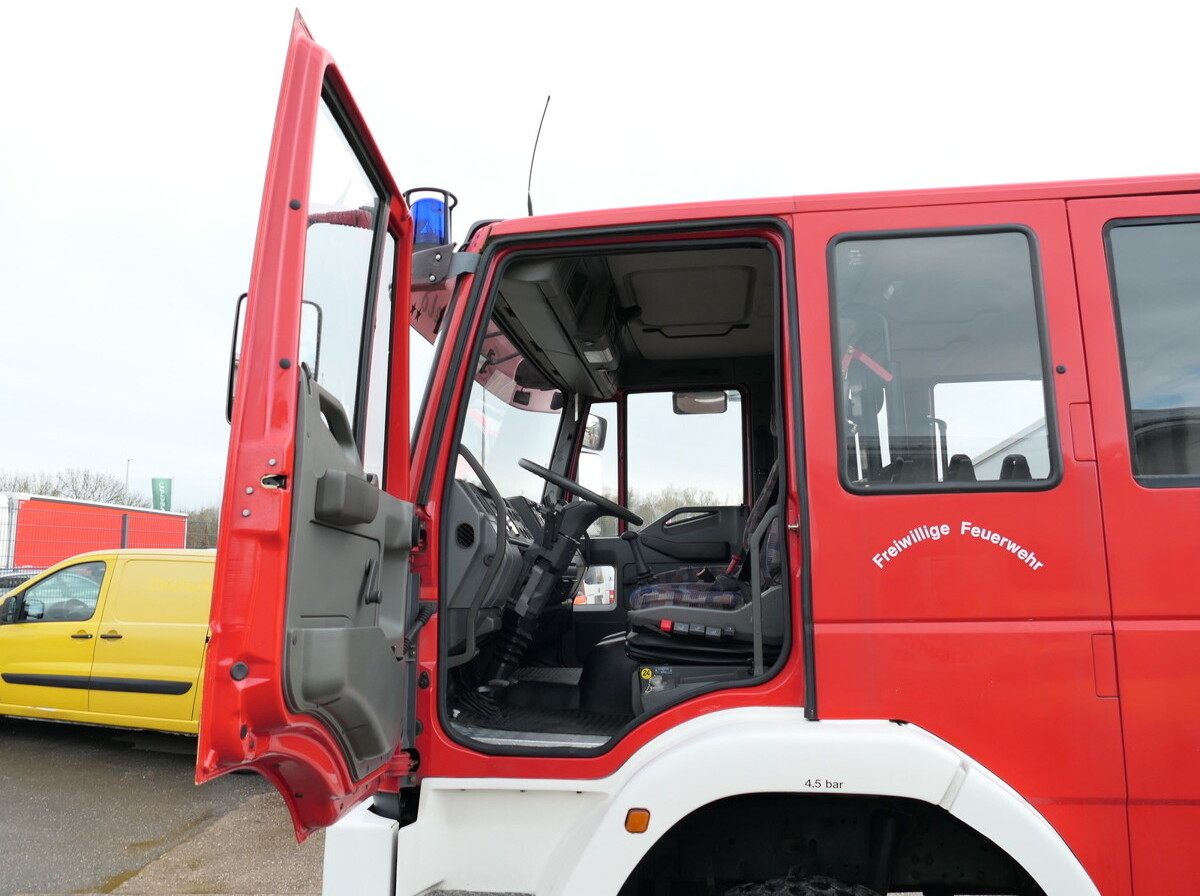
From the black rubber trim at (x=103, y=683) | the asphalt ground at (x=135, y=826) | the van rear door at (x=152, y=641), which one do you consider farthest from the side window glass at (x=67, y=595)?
the asphalt ground at (x=135, y=826)

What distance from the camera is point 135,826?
5.05 metres

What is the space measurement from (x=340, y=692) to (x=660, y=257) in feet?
6.48

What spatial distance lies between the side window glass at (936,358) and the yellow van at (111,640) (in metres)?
5.56

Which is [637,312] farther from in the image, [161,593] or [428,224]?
[161,593]

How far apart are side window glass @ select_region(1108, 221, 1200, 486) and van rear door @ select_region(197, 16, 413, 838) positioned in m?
1.82

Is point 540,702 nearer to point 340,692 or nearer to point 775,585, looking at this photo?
point 775,585

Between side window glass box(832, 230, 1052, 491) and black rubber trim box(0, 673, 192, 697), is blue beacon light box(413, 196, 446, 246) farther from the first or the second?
black rubber trim box(0, 673, 192, 697)

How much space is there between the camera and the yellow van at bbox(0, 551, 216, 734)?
6.23 m

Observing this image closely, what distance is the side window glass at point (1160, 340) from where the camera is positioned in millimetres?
1885

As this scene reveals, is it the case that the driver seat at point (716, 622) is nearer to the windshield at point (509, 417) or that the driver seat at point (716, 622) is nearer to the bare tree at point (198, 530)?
the windshield at point (509, 417)

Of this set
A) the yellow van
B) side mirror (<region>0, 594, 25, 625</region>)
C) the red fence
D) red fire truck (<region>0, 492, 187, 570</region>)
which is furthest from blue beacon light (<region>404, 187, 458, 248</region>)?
red fire truck (<region>0, 492, 187, 570</region>)

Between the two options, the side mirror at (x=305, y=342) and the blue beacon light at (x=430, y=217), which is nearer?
the side mirror at (x=305, y=342)

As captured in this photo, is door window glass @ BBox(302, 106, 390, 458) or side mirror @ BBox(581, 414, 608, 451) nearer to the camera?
door window glass @ BBox(302, 106, 390, 458)

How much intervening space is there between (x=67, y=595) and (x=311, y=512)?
6.58m
